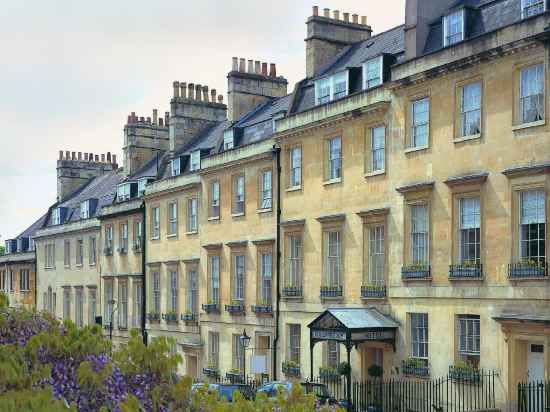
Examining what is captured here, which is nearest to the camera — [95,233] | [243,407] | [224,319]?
[243,407]

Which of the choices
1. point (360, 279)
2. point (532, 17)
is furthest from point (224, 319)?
point (532, 17)

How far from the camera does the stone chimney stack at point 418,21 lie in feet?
101

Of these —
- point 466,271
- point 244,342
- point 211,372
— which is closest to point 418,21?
point 466,271

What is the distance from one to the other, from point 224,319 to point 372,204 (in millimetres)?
12560

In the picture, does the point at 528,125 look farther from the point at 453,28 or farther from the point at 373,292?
the point at 373,292

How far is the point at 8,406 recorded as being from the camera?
348 inches

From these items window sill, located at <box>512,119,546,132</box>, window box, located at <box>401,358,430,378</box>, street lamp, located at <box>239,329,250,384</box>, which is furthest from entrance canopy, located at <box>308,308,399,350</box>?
window sill, located at <box>512,119,546,132</box>

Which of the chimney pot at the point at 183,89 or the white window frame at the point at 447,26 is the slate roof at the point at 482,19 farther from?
the chimney pot at the point at 183,89

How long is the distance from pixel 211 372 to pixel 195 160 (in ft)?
35.3

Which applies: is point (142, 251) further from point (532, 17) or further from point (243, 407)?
point (243, 407)

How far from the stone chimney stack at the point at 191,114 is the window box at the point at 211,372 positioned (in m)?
14.5

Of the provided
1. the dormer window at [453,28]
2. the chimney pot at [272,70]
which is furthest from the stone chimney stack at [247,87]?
the dormer window at [453,28]

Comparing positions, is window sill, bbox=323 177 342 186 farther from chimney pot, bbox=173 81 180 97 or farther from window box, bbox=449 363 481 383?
chimney pot, bbox=173 81 180 97

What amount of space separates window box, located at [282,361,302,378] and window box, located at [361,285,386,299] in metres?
5.24
